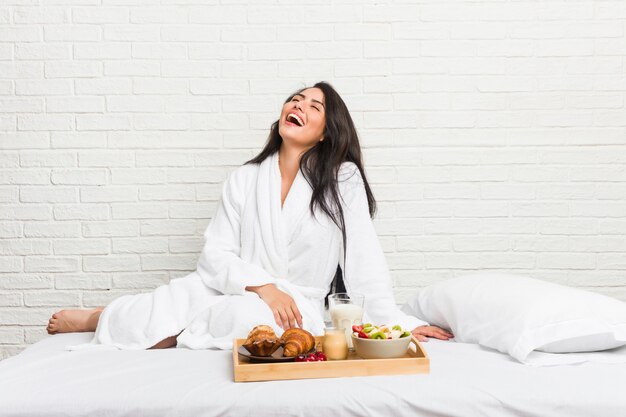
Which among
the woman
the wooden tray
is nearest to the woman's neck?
the woman

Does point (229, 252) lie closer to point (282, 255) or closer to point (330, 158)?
point (282, 255)

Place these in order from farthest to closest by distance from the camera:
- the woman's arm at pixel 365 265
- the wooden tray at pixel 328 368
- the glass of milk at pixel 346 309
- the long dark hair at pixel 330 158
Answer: the long dark hair at pixel 330 158, the woman's arm at pixel 365 265, the glass of milk at pixel 346 309, the wooden tray at pixel 328 368

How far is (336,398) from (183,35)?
1.98 metres

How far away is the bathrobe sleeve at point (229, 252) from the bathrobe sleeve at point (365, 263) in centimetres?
29

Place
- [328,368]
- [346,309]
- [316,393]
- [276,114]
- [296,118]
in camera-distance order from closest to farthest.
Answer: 1. [316,393]
2. [328,368]
3. [346,309]
4. [296,118]
5. [276,114]

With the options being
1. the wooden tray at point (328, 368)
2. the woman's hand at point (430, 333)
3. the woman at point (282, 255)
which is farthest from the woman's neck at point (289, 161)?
the wooden tray at point (328, 368)

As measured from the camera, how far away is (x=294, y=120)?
2695 millimetres

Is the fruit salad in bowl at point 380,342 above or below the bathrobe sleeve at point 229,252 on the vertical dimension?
below

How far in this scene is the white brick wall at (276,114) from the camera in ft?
10.1

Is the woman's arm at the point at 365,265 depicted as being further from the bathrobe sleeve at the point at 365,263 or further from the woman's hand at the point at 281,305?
the woman's hand at the point at 281,305

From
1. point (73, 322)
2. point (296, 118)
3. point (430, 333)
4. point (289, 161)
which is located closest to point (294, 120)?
point (296, 118)

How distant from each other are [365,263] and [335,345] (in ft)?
2.23

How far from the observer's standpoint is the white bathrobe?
2232 mm

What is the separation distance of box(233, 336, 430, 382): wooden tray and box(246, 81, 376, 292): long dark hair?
33.3 inches
